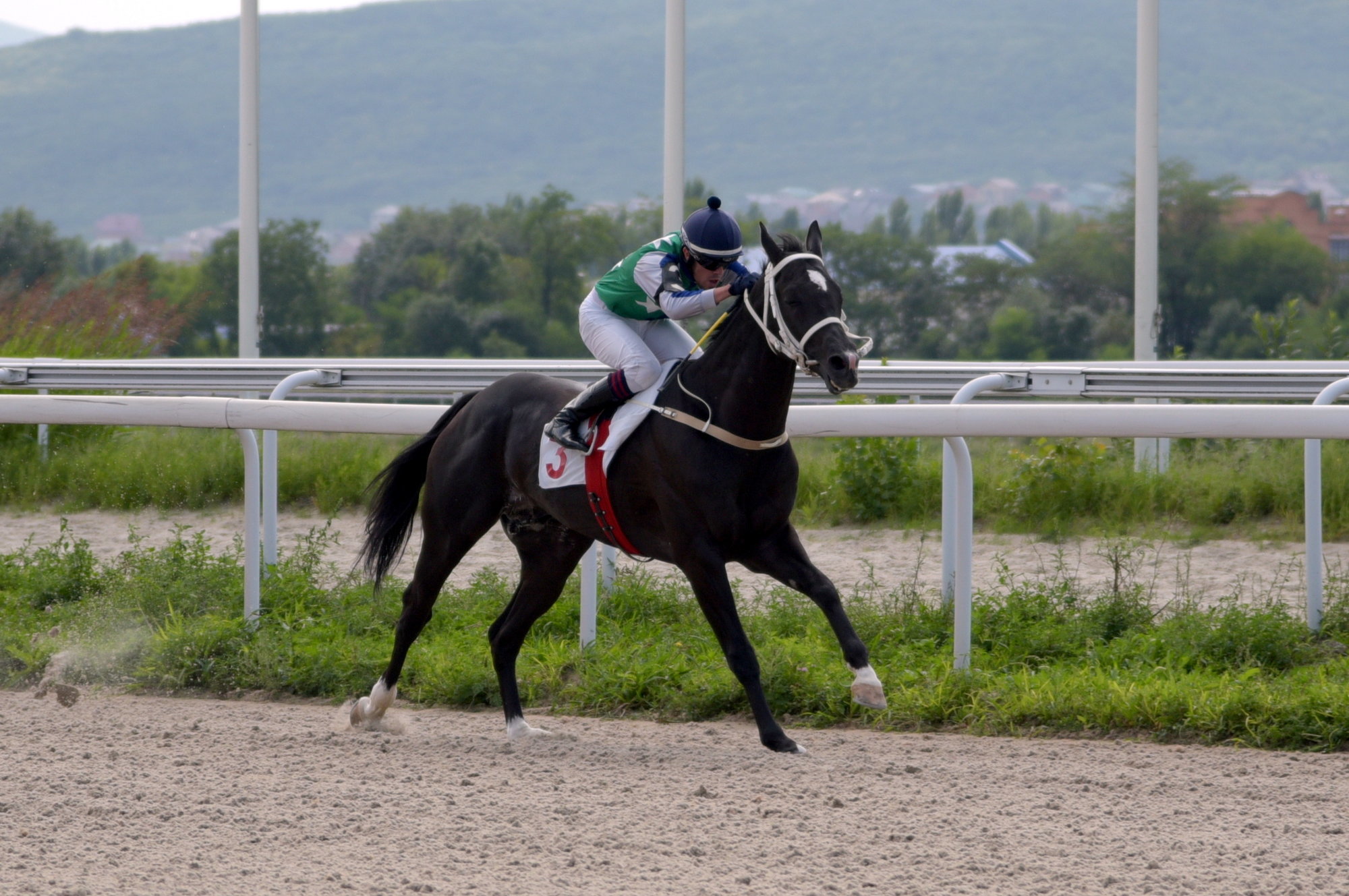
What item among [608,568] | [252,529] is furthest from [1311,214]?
[252,529]

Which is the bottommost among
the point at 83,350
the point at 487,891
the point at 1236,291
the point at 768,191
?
the point at 487,891

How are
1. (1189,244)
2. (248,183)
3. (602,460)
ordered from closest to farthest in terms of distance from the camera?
(602,460)
(248,183)
(1189,244)

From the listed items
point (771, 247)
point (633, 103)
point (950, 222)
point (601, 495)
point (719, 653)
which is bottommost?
point (719, 653)

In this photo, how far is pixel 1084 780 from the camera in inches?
150

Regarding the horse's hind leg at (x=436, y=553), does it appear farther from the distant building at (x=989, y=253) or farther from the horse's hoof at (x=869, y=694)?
the distant building at (x=989, y=253)

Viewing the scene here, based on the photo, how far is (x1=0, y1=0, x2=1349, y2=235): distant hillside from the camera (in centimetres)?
14475

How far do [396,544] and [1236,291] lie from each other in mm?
47922

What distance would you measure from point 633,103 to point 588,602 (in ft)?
540

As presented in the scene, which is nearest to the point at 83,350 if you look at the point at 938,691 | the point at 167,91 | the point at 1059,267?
the point at 938,691

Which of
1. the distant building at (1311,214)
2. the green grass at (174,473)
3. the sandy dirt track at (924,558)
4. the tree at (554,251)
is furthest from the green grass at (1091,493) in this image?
the distant building at (1311,214)

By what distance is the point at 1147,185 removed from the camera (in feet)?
30.6

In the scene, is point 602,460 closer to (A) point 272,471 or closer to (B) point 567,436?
(B) point 567,436

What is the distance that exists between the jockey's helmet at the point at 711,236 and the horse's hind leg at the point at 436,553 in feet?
3.73

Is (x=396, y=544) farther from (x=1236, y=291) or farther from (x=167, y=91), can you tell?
(x=167, y=91)
